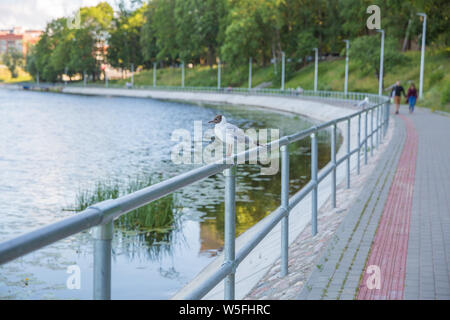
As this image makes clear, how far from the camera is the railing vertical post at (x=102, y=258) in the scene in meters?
2.24

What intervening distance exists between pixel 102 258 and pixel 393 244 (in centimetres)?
514

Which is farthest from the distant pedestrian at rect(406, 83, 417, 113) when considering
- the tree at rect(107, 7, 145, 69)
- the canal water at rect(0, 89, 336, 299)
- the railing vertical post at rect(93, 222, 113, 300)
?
the tree at rect(107, 7, 145, 69)

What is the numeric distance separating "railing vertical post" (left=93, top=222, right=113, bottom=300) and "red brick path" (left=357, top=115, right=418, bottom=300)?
320 cm

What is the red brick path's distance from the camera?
17.2 feet

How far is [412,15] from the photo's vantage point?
2447 inches

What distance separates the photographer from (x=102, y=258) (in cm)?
224

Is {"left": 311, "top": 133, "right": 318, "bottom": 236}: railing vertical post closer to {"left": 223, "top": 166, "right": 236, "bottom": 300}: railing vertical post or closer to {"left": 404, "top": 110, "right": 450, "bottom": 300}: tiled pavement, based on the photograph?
{"left": 404, "top": 110, "right": 450, "bottom": 300}: tiled pavement

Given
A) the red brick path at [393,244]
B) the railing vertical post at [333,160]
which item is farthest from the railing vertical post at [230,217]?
the railing vertical post at [333,160]
